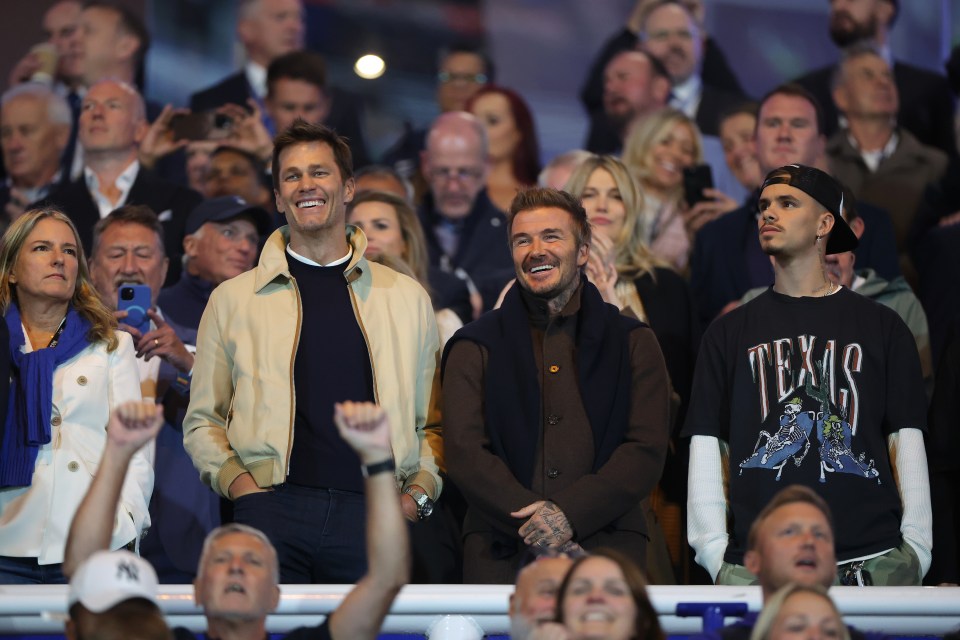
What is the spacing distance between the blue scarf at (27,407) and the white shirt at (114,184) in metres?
2.37

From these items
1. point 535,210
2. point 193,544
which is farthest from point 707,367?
point 193,544

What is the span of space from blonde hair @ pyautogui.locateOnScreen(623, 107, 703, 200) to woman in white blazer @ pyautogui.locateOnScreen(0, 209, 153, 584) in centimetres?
309

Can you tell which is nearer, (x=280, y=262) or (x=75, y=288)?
(x=280, y=262)

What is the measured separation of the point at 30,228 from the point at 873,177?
14.2 ft

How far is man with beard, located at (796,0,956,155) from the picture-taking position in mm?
8758

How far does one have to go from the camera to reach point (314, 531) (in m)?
4.88

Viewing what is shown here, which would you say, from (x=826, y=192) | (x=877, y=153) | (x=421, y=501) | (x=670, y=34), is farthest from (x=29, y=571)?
(x=670, y=34)

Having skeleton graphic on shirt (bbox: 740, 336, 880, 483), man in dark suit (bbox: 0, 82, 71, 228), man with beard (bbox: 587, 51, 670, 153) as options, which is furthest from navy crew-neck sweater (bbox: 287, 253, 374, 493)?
man in dark suit (bbox: 0, 82, 71, 228)

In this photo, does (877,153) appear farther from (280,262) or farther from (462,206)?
(280,262)

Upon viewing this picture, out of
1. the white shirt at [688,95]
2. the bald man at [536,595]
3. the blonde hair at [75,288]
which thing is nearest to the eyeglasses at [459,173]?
the white shirt at [688,95]

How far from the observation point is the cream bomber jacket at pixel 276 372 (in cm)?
501

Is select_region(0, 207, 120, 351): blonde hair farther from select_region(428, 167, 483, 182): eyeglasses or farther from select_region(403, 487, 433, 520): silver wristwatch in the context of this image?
select_region(428, 167, 483, 182): eyeglasses

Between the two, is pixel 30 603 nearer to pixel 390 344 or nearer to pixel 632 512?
pixel 390 344

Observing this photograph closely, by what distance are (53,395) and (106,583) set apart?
125 centimetres
